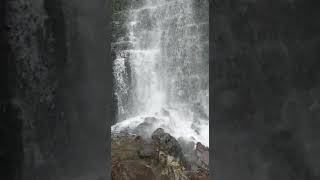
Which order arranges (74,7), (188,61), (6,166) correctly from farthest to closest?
1. (188,61)
2. (74,7)
3. (6,166)

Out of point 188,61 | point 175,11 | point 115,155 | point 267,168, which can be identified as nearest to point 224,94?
point 267,168

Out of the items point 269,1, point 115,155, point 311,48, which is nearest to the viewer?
point 311,48

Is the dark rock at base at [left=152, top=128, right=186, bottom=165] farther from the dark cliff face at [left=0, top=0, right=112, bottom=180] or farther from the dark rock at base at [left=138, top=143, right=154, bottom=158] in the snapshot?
the dark cliff face at [left=0, top=0, right=112, bottom=180]

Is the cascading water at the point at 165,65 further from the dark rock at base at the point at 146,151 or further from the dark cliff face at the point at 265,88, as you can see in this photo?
the dark cliff face at the point at 265,88

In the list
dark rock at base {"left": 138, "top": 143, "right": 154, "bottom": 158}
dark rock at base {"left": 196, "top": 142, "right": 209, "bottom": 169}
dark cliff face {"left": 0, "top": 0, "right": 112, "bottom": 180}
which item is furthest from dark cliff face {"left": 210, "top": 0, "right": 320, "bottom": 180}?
dark rock at base {"left": 196, "top": 142, "right": 209, "bottom": 169}

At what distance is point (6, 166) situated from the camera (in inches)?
71.6

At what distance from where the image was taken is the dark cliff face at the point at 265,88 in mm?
1533

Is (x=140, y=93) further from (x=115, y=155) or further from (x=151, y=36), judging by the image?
(x=115, y=155)

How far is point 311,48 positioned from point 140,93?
41.7 ft

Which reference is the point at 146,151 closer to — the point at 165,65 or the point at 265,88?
the point at 165,65

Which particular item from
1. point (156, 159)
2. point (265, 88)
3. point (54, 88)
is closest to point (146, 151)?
point (156, 159)

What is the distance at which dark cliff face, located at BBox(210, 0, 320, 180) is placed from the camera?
1.53m

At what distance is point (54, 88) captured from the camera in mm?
2023

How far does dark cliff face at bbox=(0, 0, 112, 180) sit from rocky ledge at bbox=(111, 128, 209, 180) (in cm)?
652
